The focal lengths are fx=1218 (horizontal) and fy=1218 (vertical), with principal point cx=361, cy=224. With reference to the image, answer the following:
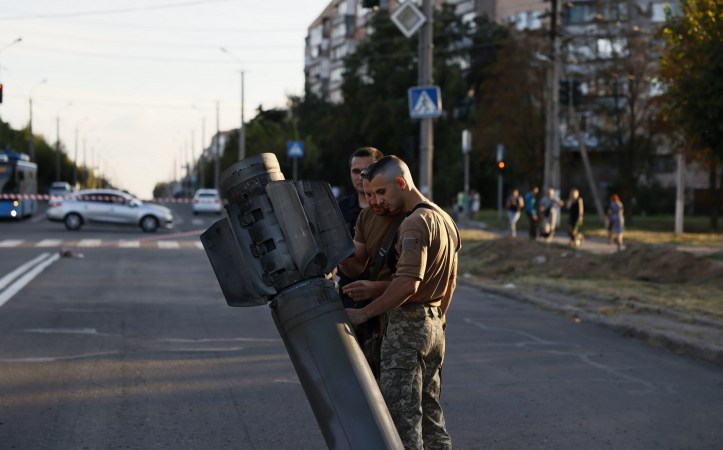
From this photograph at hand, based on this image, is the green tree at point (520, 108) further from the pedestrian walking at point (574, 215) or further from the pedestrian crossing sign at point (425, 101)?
the pedestrian crossing sign at point (425, 101)

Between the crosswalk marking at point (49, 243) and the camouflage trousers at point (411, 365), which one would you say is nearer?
the camouflage trousers at point (411, 365)

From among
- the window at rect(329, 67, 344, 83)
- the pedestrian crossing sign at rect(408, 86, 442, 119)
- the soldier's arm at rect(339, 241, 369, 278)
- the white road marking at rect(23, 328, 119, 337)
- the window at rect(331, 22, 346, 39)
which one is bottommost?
the white road marking at rect(23, 328, 119, 337)

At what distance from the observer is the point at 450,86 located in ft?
243

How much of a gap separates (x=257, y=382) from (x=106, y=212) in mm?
35143

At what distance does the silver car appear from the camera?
43.4 metres

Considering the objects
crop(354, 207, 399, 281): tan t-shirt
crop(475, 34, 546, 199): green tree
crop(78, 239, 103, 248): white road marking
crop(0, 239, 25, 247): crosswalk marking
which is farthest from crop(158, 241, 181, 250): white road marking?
crop(354, 207, 399, 281): tan t-shirt

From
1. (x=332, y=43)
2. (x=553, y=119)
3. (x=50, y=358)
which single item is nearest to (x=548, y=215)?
(x=553, y=119)

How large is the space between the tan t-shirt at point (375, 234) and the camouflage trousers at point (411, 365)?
0.23 metres

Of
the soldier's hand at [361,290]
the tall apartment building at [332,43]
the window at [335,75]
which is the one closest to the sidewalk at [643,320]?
the soldier's hand at [361,290]

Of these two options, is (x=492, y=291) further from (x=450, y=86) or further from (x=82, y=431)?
(x=450, y=86)

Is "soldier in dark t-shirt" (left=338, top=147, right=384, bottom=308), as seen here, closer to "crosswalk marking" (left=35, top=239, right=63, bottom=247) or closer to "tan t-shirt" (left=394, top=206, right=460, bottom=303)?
"tan t-shirt" (left=394, top=206, right=460, bottom=303)

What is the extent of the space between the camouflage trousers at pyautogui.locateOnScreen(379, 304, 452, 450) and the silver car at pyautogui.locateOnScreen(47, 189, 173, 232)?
38.7m

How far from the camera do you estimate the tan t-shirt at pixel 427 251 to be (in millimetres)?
5242

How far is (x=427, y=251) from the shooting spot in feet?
17.5
